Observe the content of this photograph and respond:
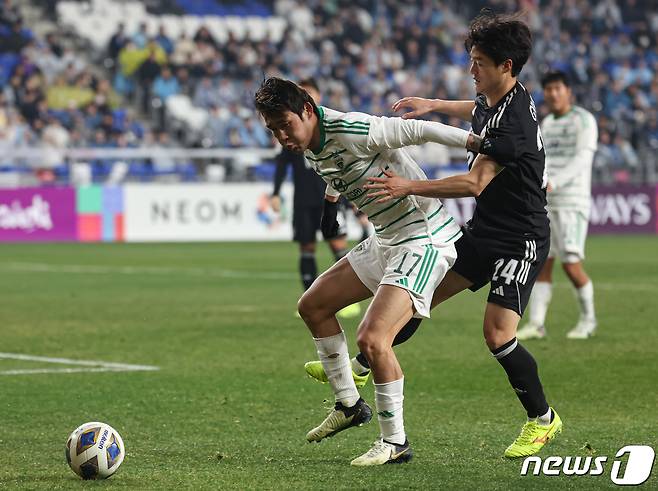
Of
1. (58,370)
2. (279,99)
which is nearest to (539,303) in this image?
(58,370)

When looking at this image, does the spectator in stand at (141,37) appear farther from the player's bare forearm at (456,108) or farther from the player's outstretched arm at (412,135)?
the player's outstretched arm at (412,135)

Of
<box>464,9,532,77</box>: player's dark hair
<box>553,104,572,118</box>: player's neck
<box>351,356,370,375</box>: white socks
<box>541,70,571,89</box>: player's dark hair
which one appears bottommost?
<box>351,356,370,375</box>: white socks

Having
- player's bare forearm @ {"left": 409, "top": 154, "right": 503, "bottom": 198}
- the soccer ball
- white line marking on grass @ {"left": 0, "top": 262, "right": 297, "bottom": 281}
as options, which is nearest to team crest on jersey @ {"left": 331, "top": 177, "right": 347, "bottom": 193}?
player's bare forearm @ {"left": 409, "top": 154, "right": 503, "bottom": 198}

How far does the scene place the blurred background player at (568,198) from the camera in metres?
11.3

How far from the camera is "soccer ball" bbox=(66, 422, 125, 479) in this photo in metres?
5.52

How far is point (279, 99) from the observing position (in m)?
5.82

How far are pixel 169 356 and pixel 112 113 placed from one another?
19252 mm

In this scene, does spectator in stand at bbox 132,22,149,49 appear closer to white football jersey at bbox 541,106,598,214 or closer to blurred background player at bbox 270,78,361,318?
blurred background player at bbox 270,78,361,318

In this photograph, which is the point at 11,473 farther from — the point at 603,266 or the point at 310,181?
the point at 603,266

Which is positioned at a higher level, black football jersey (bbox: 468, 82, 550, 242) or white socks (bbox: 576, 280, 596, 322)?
black football jersey (bbox: 468, 82, 550, 242)

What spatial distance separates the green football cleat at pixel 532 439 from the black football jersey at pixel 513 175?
0.92 meters

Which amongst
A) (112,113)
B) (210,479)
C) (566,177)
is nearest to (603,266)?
(566,177)

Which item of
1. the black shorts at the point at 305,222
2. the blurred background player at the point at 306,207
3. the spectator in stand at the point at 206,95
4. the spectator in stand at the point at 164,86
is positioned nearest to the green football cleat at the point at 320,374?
the blurred background player at the point at 306,207

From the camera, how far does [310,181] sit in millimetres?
14102
